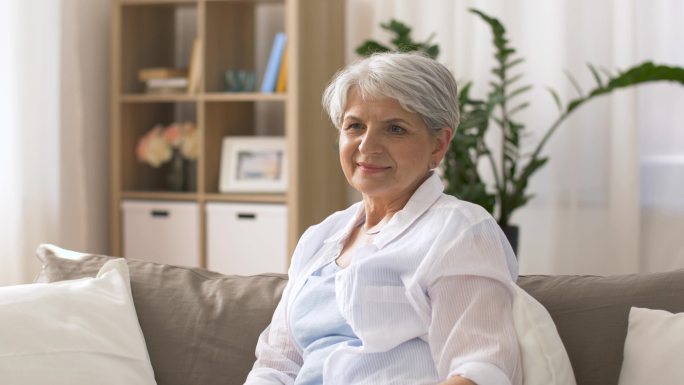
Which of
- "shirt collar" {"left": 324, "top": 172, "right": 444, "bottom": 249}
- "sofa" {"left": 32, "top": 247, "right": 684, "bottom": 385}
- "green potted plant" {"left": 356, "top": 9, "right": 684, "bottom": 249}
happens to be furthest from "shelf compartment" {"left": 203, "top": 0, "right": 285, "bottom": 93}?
"shirt collar" {"left": 324, "top": 172, "right": 444, "bottom": 249}

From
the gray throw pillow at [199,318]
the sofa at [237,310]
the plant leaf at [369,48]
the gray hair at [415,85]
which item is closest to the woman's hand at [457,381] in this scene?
the sofa at [237,310]

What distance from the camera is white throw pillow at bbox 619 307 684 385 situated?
1673mm

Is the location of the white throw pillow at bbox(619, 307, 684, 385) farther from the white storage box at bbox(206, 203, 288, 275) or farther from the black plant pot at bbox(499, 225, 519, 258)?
the white storage box at bbox(206, 203, 288, 275)

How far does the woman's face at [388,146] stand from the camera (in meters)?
1.81

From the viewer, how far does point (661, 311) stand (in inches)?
69.9

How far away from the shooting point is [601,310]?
1.85m

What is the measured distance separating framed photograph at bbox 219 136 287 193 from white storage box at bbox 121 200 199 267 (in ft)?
0.68

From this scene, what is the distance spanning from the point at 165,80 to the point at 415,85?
2.90 metres

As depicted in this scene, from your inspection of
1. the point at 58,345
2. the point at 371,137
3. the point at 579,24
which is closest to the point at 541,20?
the point at 579,24

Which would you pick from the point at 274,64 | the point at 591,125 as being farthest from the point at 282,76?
the point at 591,125

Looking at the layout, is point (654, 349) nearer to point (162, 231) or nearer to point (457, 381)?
point (457, 381)

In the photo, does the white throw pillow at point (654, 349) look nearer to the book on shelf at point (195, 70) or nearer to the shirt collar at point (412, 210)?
the shirt collar at point (412, 210)

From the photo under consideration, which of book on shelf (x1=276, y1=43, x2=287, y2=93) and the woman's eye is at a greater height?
book on shelf (x1=276, y1=43, x2=287, y2=93)

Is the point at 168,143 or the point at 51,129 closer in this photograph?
the point at 51,129
